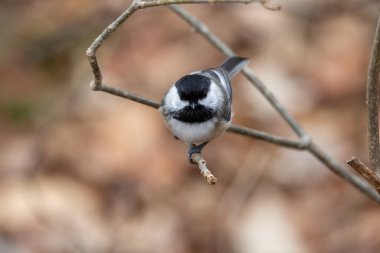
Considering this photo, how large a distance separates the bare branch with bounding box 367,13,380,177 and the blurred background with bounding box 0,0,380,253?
2194 mm

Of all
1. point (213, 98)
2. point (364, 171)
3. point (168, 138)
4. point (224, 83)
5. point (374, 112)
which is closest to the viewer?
point (364, 171)

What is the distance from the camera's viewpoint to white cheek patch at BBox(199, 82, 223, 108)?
2.60 m

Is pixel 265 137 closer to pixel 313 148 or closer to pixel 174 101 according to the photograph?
pixel 313 148

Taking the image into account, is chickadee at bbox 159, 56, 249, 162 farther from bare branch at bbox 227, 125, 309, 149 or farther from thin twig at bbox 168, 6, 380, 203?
thin twig at bbox 168, 6, 380, 203

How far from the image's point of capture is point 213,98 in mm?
2648

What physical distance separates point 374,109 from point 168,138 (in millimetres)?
2807

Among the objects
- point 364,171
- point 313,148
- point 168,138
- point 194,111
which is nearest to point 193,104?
point 194,111

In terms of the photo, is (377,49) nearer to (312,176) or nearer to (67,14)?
(312,176)

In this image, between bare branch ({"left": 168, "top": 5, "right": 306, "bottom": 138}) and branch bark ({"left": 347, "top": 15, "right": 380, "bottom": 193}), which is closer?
branch bark ({"left": 347, "top": 15, "right": 380, "bottom": 193})

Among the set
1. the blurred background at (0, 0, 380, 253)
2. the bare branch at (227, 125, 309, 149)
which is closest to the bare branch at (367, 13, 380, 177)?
the bare branch at (227, 125, 309, 149)

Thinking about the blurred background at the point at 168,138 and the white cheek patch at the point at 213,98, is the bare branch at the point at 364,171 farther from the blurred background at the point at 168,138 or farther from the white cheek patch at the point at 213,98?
the blurred background at the point at 168,138

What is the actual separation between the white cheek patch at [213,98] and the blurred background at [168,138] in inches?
55.4

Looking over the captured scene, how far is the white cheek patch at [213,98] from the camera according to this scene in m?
2.60

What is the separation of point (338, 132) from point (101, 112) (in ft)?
5.39
